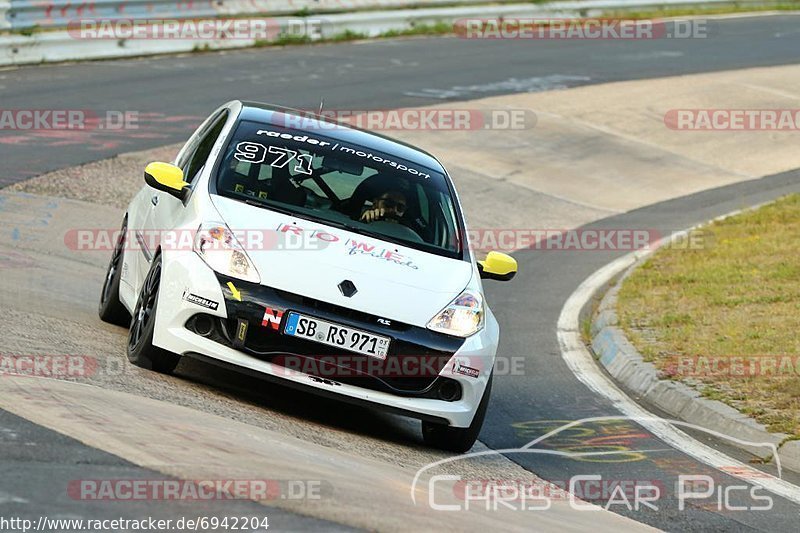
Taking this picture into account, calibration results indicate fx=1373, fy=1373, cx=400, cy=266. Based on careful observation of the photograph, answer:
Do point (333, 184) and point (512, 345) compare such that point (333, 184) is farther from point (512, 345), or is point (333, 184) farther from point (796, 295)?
point (796, 295)

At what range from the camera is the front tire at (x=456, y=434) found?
24.8 feet

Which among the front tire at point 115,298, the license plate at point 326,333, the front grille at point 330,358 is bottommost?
the front tire at point 115,298

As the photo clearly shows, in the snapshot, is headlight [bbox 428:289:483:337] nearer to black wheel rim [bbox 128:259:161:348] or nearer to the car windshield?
the car windshield

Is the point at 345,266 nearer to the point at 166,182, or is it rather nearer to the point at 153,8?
the point at 166,182

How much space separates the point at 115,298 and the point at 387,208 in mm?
1997

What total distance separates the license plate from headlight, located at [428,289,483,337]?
431mm

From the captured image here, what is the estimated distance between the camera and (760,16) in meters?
35.6

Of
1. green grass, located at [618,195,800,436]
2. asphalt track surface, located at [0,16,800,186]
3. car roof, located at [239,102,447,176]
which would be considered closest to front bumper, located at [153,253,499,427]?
car roof, located at [239,102,447,176]

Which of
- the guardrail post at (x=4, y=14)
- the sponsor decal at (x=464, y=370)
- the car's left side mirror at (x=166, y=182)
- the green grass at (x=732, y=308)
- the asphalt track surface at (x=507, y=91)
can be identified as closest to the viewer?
the sponsor decal at (x=464, y=370)

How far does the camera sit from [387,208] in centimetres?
824

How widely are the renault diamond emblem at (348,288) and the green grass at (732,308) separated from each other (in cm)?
300

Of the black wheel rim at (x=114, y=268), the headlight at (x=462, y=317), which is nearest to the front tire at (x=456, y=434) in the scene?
the headlight at (x=462, y=317)

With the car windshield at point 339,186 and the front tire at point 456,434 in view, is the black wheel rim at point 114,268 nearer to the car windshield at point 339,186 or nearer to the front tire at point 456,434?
the car windshield at point 339,186

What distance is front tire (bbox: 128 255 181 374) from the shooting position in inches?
290
